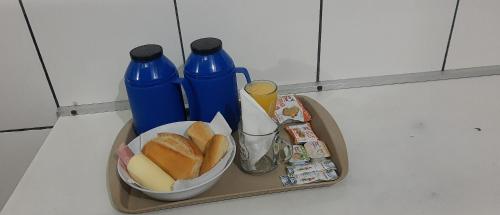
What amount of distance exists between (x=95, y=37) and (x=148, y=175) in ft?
1.17

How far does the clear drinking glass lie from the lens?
0.69 meters

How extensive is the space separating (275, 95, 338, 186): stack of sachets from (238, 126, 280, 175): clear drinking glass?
28 millimetres

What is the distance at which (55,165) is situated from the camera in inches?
30.0

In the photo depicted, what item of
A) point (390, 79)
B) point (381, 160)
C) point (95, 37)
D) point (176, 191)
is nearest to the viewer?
point (176, 191)

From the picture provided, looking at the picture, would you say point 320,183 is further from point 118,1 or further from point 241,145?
point 118,1

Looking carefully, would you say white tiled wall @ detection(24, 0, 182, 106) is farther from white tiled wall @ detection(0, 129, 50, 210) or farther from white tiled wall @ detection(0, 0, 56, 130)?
white tiled wall @ detection(0, 129, 50, 210)

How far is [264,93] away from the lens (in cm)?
76

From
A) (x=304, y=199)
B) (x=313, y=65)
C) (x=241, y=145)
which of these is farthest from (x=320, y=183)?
(x=313, y=65)

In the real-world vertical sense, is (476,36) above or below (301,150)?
above

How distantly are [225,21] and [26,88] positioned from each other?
0.46 metres

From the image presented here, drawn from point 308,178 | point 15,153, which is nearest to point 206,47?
point 308,178

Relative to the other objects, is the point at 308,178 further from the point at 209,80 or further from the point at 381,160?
the point at 209,80

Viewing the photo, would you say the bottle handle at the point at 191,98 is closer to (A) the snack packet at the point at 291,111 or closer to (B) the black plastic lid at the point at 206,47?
(B) the black plastic lid at the point at 206,47

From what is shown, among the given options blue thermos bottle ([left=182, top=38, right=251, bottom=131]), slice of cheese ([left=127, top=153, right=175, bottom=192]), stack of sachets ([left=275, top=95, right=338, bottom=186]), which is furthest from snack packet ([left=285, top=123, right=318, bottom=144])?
slice of cheese ([left=127, top=153, right=175, bottom=192])
